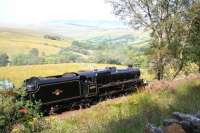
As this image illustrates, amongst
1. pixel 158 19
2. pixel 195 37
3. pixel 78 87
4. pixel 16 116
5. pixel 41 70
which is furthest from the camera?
pixel 41 70

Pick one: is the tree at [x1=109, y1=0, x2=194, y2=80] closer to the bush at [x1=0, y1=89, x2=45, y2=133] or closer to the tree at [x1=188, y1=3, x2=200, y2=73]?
the tree at [x1=188, y1=3, x2=200, y2=73]

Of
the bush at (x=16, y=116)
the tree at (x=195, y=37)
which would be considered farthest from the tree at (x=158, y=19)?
the bush at (x=16, y=116)

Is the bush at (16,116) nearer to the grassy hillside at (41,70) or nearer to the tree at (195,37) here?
the tree at (195,37)

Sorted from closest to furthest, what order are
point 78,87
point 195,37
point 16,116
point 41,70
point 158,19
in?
1. point 16,116
2. point 78,87
3. point 195,37
4. point 158,19
5. point 41,70

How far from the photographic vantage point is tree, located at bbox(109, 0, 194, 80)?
135ft

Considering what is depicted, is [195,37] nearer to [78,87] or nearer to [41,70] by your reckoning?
[78,87]

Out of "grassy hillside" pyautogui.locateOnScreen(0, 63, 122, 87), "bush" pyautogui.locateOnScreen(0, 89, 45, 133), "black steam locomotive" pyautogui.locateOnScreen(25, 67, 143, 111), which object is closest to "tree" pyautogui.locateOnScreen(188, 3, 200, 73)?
"black steam locomotive" pyautogui.locateOnScreen(25, 67, 143, 111)

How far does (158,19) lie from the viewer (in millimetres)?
43375

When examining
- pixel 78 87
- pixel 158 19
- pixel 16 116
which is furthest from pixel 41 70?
pixel 16 116

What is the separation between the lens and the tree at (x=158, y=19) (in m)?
41.2

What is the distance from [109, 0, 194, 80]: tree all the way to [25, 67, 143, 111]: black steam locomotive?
8.13 meters

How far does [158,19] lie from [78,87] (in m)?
18.4

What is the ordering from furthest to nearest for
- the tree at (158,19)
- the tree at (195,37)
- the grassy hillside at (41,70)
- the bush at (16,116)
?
the grassy hillside at (41,70), the tree at (158,19), the tree at (195,37), the bush at (16,116)

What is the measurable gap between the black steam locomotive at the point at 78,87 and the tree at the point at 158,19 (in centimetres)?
813
